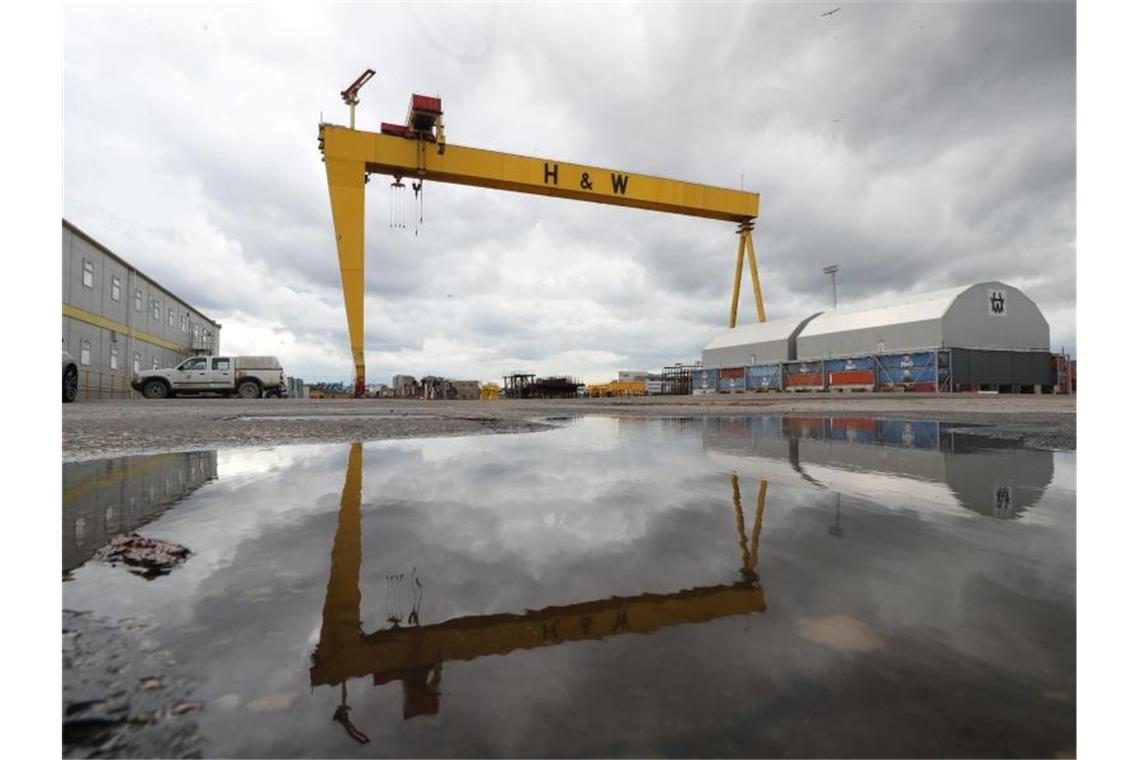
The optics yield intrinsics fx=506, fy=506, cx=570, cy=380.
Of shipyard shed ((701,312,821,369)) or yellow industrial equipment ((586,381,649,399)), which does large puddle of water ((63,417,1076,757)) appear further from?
yellow industrial equipment ((586,381,649,399))

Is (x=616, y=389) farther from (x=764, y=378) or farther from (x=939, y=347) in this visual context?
(x=939, y=347)

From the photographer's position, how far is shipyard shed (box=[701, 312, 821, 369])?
30422mm

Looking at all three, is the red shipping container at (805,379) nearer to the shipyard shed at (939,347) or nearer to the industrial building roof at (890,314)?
the shipyard shed at (939,347)

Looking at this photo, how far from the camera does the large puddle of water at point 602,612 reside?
744mm

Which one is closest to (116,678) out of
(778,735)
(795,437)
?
(778,735)

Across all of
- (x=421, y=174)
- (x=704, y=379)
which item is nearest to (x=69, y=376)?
(x=421, y=174)

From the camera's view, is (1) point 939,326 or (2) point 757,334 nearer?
(1) point 939,326

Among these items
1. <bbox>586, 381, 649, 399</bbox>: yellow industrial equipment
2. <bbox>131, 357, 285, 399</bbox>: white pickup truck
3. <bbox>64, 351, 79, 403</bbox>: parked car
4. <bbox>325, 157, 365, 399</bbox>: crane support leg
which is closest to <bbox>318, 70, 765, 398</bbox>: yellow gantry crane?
<bbox>325, 157, 365, 399</bbox>: crane support leg

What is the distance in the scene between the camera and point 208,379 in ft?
54.1

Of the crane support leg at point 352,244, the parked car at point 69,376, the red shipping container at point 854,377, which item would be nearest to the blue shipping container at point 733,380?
the red shipping container at point 854,377

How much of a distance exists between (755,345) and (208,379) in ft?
93.8

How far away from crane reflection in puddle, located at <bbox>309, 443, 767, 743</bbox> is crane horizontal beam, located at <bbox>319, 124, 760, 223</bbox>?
833 inches

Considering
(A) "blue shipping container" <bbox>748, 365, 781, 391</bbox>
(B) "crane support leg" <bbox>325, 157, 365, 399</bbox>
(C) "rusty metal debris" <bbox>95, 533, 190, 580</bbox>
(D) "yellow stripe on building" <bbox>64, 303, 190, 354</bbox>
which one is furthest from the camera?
(A) "blue shipping container" <bbox>748, 365, 781, 391</bbox>

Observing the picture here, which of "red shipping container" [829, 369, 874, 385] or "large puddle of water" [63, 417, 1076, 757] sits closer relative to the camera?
"large puddle of water" [63, 417, 1076, 757]
